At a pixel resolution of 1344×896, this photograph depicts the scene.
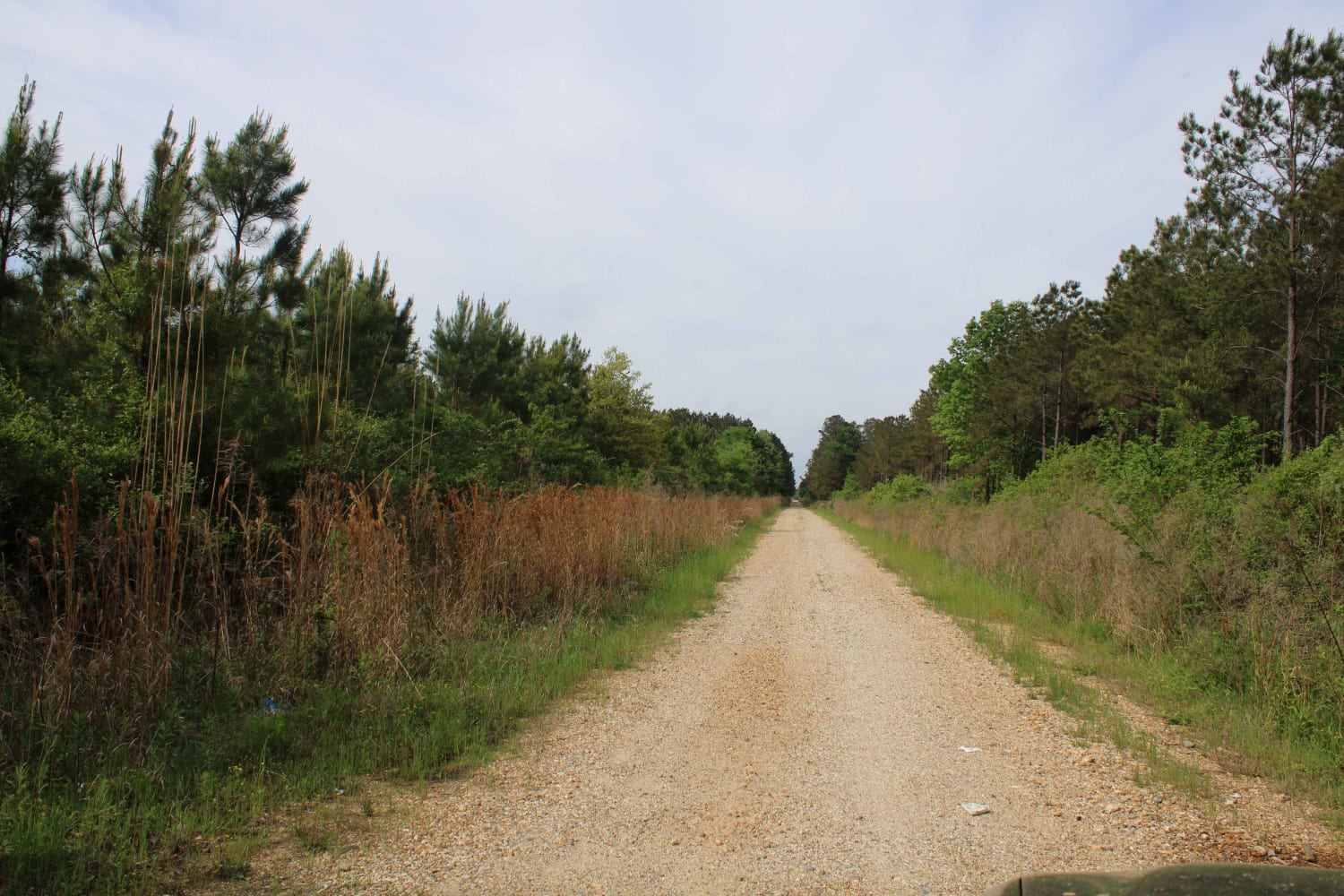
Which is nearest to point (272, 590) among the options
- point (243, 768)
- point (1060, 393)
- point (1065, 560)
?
point (243, 768)

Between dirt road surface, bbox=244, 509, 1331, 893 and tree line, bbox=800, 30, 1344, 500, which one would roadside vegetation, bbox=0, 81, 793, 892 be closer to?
dirt road surface, bbox=244, 509, 1331, 893

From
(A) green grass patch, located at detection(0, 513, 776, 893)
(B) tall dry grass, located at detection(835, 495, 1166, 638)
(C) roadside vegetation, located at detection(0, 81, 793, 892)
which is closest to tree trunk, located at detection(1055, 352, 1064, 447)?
(B) tall dry grass, located at detection(835, 495, 1166, 638)

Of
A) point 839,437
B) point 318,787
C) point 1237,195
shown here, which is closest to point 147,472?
point 318,787

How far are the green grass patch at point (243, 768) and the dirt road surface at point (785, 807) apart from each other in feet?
0.90

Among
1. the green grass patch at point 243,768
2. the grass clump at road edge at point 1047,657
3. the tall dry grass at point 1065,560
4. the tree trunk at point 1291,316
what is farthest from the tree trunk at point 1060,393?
the green grass patch at point 243,768

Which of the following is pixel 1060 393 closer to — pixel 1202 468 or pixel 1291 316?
pixel 1291 316

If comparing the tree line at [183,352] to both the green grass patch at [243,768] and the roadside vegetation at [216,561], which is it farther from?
the green grass patch at [243,768]

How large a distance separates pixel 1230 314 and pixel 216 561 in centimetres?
2100

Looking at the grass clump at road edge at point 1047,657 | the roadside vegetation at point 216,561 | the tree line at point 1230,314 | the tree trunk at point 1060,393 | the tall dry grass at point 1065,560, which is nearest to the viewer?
the roadside vegetation at point 216,561

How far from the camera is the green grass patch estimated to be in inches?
122

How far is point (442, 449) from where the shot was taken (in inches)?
469

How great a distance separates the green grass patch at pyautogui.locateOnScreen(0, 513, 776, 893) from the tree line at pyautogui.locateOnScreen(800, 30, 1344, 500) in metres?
9.76

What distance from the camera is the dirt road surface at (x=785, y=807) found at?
3.18 metres

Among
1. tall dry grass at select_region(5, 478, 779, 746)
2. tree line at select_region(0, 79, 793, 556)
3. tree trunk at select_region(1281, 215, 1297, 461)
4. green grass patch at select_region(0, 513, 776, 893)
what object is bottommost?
green grass patch at select_region(0, 513, 776, 893)
